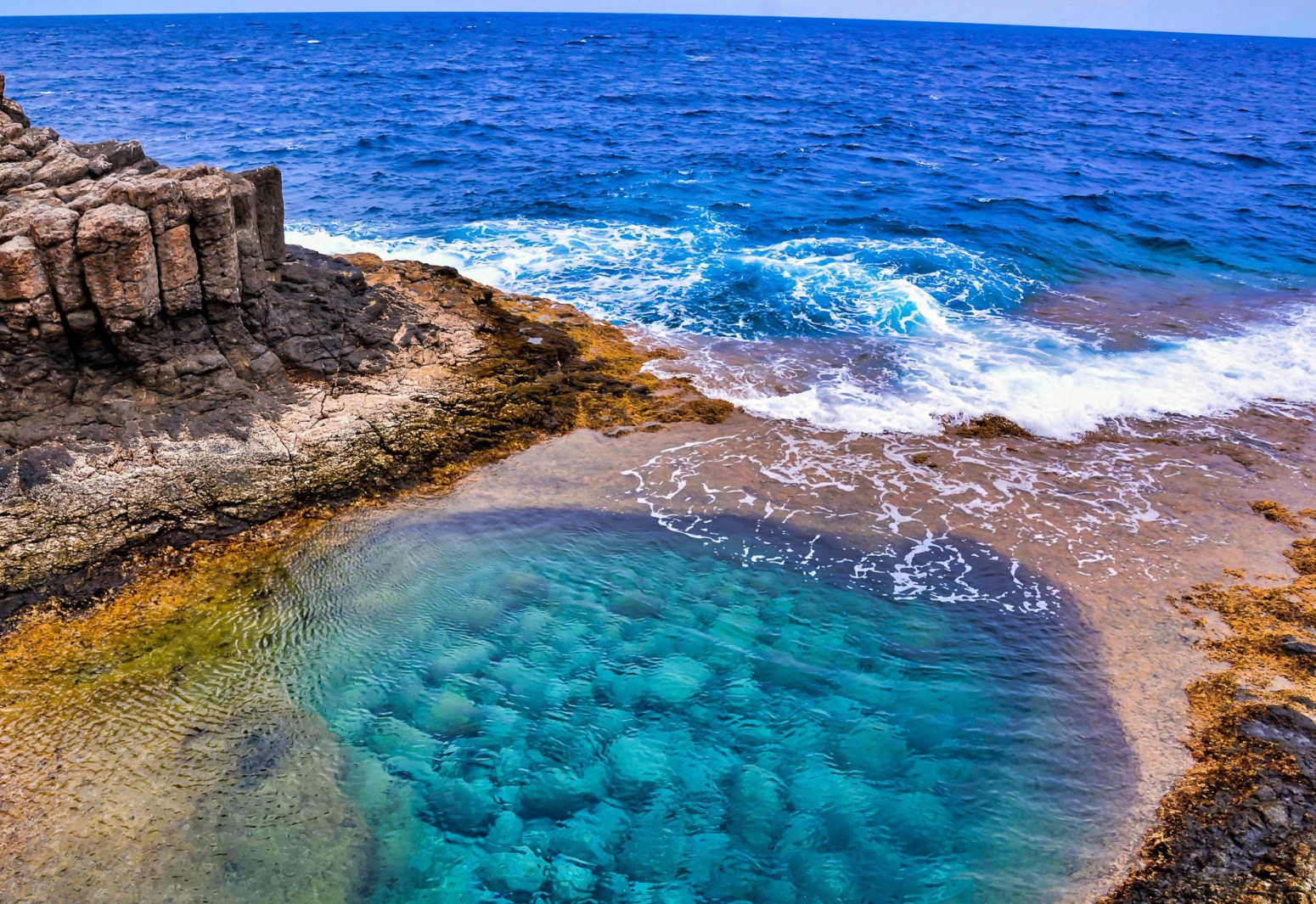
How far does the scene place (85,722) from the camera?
9.30 meters

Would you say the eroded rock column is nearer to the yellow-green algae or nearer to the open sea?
the yellow-green algae

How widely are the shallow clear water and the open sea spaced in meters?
0.04

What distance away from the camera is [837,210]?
30406mm

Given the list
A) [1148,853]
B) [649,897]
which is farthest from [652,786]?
[1148,853]

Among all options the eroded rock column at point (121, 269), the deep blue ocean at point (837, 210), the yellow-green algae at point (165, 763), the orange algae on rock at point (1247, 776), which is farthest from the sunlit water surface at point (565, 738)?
the deep blue ocean at point (837, 210)

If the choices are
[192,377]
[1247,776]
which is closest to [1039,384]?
[1247,776]

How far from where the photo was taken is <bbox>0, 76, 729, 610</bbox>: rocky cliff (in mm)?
11258

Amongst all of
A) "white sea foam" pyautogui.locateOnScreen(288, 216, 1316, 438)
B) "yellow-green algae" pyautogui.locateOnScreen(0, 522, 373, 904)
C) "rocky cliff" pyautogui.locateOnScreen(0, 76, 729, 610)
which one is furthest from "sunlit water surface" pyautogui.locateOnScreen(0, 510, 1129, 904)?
"white sea foam" pyautogui.locateOnScreen(288, 216, 1316, 438)

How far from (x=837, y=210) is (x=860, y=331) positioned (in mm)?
11940

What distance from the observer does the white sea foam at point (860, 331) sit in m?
17.0

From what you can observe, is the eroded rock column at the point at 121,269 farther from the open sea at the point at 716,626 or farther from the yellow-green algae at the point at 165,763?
the open sea at the point at 716,626

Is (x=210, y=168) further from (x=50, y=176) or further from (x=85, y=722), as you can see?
(x=85, y=722)

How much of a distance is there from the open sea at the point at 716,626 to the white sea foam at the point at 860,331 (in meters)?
0.12

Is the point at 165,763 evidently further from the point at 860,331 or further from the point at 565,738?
the point at 860,331
